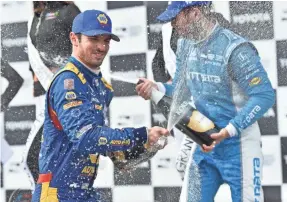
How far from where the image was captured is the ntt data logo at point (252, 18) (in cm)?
466

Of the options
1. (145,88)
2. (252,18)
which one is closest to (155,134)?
(145,88)

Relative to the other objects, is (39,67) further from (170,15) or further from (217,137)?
(217,137)

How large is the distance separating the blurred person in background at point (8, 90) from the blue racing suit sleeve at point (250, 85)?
1893 mm

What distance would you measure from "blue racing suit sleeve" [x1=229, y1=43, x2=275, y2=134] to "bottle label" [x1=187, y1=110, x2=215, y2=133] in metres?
0.15

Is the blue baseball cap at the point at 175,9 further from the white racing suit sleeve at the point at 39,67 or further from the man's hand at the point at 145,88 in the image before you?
the white racing suit sleeve at the point at 39,67

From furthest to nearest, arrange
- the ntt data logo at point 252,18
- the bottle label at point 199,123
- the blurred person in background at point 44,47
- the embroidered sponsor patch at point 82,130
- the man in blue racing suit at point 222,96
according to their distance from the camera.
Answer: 1. the blurred person in background at point 44,47
2. the ntt data logo at point 252,18
3. the man in blue racing suit at point 222,96
4. the bottle label at point 199,123
5. the embroidered sponsor patch at point 82,130

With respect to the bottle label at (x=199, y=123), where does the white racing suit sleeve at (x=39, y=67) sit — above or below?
above

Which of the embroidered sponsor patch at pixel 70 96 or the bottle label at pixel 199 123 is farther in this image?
the bottle label at pixel 199 123

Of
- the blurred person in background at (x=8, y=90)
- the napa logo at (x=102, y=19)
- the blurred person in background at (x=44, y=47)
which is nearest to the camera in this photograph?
the napa logo at (x=102, y=19)

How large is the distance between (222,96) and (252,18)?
693 millimetres

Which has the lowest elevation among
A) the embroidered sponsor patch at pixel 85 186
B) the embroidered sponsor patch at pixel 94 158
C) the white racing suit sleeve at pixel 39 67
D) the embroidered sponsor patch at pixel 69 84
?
the embroidered sponsor patch at pixel 85 186

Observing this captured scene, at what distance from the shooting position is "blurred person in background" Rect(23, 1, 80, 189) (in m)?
5.19

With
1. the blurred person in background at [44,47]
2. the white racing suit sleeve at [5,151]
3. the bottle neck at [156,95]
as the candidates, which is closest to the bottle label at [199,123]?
the bottle neck at [156,95]

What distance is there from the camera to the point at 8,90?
5.53m
